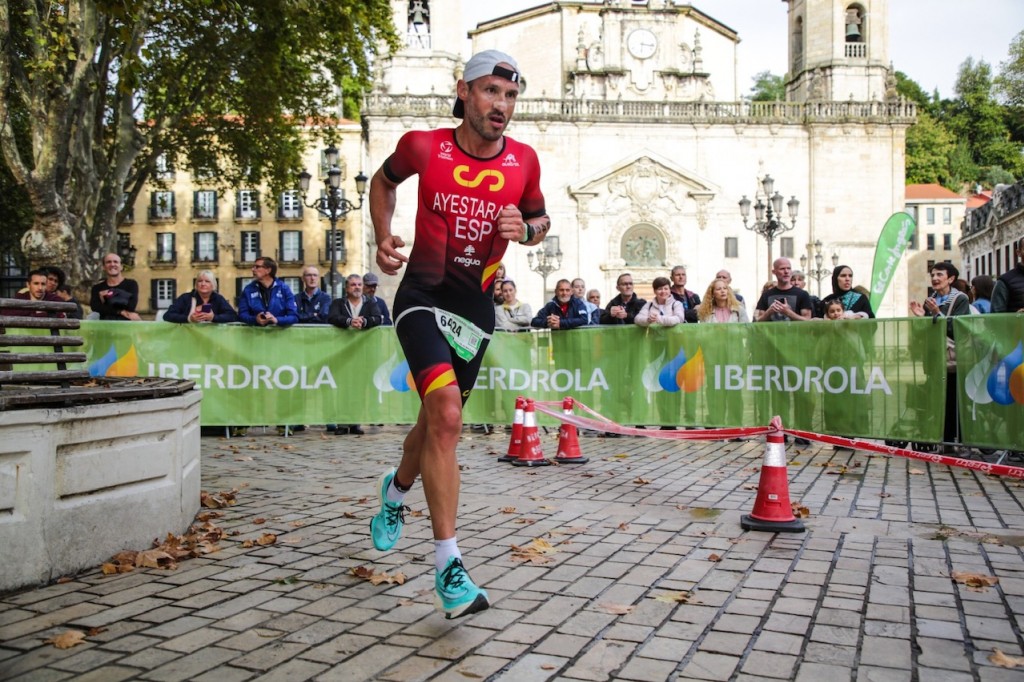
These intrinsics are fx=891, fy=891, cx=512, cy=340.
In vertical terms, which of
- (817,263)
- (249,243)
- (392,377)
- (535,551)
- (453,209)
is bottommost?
(535,551)

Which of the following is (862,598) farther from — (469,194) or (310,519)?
(310,519)

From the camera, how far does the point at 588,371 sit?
1248 centimetres

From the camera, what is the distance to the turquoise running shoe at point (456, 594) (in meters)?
4.10

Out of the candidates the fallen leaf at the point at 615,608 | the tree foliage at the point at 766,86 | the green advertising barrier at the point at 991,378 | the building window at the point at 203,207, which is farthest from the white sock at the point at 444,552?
the tree foliage at the point at 766,86

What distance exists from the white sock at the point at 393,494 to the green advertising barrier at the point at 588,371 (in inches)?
269

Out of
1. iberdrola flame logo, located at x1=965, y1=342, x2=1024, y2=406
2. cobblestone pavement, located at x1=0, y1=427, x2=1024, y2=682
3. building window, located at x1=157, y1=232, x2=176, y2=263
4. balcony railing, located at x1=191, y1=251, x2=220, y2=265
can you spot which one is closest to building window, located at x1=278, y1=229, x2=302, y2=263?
balcony railing, located at x1=191, y1=251, x2=220, y2=265

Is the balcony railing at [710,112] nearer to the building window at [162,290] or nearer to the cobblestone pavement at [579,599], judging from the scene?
the building window at [162,290]

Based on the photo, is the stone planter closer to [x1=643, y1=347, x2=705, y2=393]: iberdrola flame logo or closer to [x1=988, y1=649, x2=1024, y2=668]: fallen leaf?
[x1=988, y1=649, x2=1024, y2=668]: fallen leaf

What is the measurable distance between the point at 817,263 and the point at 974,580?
47.8 metres

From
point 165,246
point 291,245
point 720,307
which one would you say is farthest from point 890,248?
point 165,246

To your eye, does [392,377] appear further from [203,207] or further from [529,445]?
[203,207]

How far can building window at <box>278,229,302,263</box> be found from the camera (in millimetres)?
63594

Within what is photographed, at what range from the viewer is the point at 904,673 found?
348 cm

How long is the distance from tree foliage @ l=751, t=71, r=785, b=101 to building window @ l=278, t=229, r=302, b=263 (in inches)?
1861
